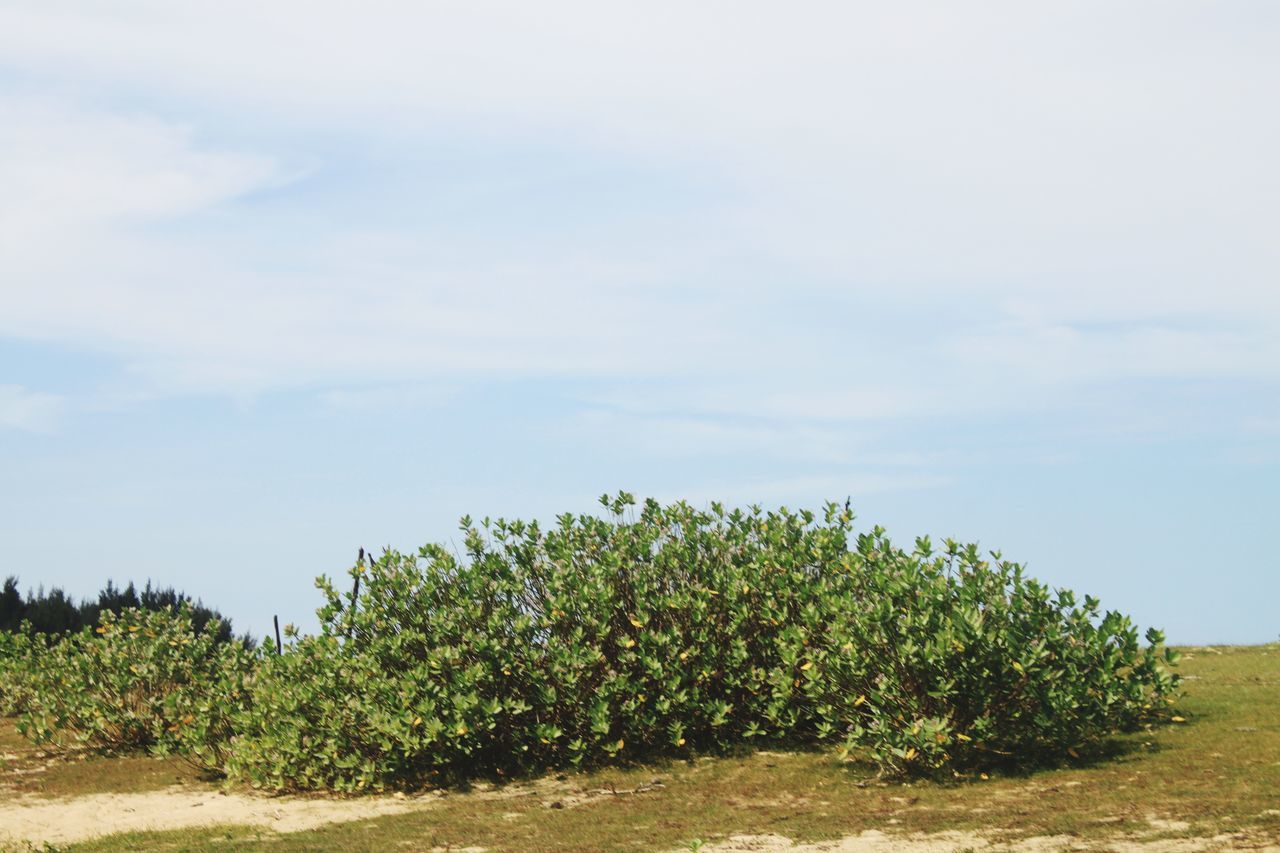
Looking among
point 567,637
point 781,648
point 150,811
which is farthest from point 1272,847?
point 150,811

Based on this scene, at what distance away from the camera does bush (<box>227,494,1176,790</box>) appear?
11.2 meters

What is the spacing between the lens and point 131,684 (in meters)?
16.6

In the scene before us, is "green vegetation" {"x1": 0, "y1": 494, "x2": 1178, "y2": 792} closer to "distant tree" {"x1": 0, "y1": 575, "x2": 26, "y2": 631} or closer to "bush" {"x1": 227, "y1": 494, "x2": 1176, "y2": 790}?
"bush" {"x1": 227, "y1": 494, "x2": 1176, "y2": 790}

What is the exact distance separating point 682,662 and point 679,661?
67 millimetres

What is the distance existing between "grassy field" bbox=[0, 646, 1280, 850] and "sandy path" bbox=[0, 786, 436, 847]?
17 cm

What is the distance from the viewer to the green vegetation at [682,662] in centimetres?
1124

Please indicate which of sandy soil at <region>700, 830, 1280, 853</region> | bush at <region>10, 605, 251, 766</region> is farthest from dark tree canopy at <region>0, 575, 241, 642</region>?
sandy soil at <region>700, 830, 1280, 853</region>

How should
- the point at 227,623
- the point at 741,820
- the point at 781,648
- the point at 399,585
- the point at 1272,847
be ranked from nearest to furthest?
the point at 1272,847, the point at 741,820, the point at 781,648, the point at 399,585, the point at 227,623

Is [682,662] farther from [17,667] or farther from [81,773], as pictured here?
[17,667]

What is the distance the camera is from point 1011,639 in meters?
11.0

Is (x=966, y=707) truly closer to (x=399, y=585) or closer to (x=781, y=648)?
(x=781, y=648)

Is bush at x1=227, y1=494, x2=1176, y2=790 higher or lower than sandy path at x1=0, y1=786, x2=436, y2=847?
higher

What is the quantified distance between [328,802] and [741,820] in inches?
186

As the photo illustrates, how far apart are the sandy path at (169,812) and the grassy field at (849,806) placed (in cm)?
17
